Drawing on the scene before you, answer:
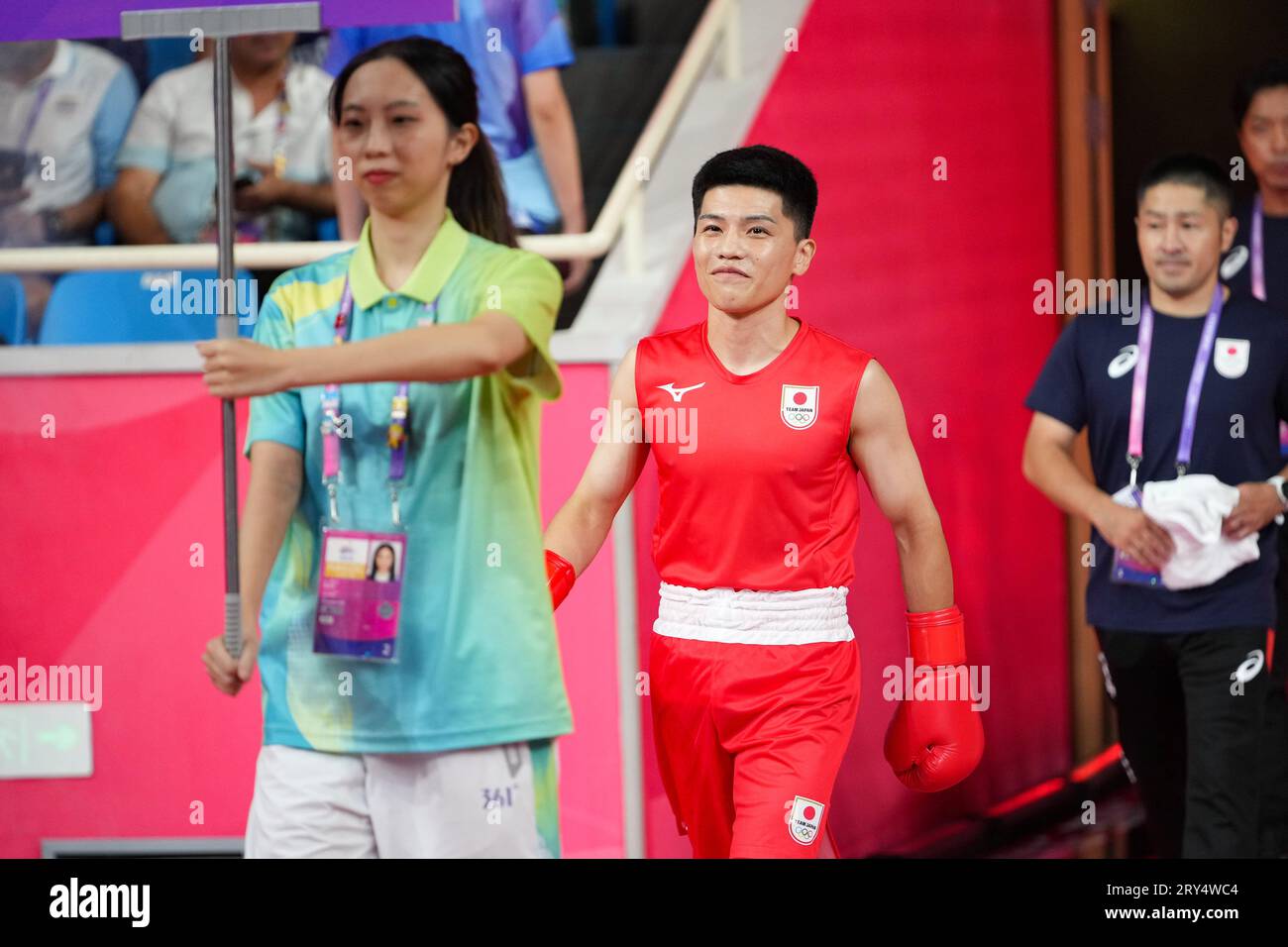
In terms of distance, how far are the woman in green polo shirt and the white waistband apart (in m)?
0.37

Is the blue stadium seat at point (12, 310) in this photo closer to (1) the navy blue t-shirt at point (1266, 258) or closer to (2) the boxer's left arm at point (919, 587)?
(2) the boxer's left arm at point (919, 587)

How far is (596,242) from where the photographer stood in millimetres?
3965

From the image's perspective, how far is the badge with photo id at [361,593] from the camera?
3.56 m

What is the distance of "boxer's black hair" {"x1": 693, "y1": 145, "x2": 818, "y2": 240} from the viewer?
11.2ft

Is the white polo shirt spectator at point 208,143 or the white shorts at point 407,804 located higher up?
the white polo shirt spectator at point 208,143

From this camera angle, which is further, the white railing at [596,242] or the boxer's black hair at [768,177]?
the white railing at [596,242]

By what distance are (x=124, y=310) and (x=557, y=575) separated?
4.46ft

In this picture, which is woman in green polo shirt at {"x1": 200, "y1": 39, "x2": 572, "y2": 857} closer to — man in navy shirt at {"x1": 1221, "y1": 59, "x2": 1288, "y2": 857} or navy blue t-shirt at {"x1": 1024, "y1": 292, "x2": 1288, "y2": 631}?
navy blue t-shirt at {"x1": 1024, "y1": 292, "x2": 1288, "y2": 631}

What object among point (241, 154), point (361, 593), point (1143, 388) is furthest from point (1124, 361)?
point (241, 154)

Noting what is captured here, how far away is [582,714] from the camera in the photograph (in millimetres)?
4055

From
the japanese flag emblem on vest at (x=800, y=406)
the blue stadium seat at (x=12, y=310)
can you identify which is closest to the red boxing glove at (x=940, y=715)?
the japanese flag emblem on vest at (x=800, y=406)

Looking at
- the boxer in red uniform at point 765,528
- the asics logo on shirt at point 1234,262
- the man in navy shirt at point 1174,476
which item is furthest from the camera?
the asics logo on shirt at point 1234,262

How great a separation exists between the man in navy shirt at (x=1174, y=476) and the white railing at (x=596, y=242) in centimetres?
104
